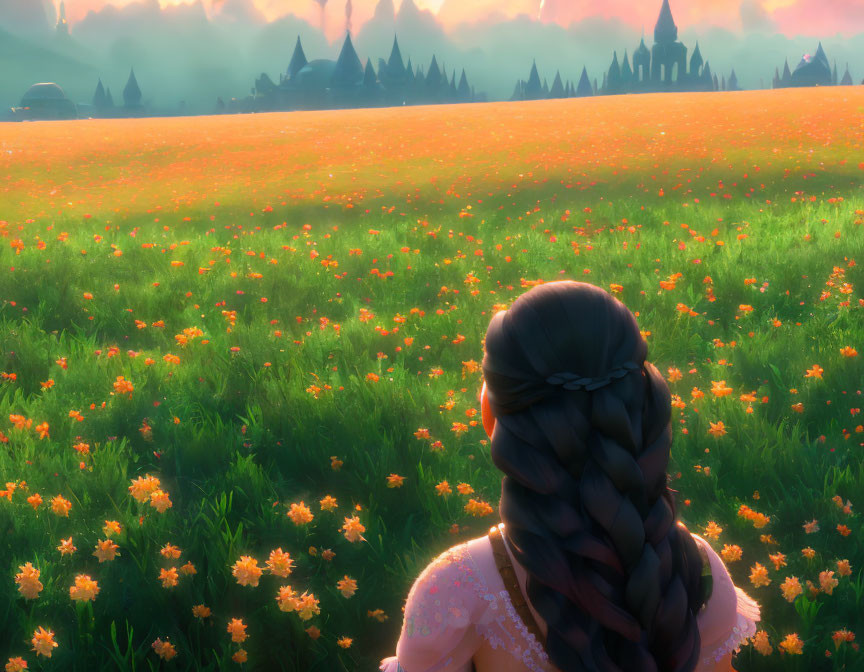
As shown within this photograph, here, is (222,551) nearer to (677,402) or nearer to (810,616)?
(810,616)


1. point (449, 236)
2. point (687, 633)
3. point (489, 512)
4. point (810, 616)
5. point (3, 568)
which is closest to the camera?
point (687, 633)

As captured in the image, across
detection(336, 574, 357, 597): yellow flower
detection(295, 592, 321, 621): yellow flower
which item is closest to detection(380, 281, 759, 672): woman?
detection(295, 592, 321, 621): yellow flower

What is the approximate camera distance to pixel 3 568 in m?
2.57

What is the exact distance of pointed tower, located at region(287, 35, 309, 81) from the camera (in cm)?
13538

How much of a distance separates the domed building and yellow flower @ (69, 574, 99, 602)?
426 feet

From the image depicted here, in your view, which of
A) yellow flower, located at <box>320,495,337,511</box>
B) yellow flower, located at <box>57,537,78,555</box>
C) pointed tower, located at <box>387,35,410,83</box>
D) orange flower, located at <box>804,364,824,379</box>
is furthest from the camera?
pointed tower, located at <box>387,35,410,83</box>

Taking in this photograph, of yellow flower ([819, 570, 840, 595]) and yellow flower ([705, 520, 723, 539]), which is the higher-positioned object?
yellow flower ([705, 520, 723, 539])

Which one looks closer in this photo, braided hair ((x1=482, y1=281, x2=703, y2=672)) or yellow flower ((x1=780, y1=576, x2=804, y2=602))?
braided hair ((x1=482, y1=281, x2=703, y2=672))

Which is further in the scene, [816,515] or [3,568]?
[816,515]

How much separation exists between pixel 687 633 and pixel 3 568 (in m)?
2.34

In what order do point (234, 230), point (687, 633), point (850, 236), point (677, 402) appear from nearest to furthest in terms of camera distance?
1. point (687, 633)
2. point (677, 402)
3. point (850, 236)
4. point (234, 230)

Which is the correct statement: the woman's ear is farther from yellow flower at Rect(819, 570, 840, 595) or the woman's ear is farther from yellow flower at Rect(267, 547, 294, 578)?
yellow flower at Rect(819, 570, 840, 595)

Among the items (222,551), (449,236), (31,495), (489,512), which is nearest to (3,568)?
(31,495)

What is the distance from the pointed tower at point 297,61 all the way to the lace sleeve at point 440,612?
142431mm
